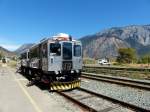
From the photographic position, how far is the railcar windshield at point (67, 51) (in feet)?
61.5

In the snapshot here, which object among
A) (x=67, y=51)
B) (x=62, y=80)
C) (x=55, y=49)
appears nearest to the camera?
(x=55, y=49)

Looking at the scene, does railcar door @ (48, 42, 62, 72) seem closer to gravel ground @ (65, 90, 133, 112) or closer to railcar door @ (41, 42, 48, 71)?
railcar door @ (41, 42, 48, 71)

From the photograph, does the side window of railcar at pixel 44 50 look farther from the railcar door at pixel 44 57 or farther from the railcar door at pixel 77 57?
the railcar door at pixel 77 57

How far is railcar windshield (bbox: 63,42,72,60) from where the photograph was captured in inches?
738

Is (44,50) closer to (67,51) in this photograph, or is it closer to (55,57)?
(55,57)

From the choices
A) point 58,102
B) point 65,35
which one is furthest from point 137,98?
point 65,35

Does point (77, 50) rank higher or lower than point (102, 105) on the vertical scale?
higher

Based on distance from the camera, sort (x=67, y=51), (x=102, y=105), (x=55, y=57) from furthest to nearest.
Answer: (x=67, y=51) → (x=55, y=57) → (x=102, y=105)

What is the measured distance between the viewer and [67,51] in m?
18.9

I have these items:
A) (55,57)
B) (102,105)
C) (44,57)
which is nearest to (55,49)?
(55,57)

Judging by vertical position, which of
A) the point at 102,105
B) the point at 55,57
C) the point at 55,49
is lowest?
the point at 102,105

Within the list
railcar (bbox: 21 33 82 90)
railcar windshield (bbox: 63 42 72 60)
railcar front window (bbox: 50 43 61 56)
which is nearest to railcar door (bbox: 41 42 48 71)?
railcar (bbox: 21 33 82 90)

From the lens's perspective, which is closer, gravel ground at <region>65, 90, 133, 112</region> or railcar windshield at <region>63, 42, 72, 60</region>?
gravel ground at <region>65, 90, 133, 112</region>

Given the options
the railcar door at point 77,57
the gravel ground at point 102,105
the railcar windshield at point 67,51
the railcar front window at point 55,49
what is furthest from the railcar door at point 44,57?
the gravel ground at point 102,105
